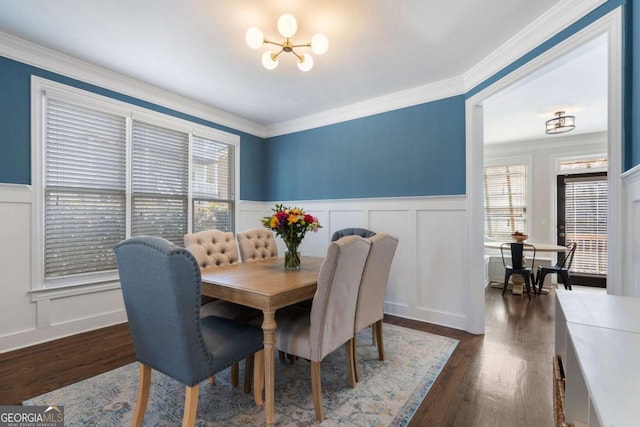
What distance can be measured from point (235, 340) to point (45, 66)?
3.02 metres

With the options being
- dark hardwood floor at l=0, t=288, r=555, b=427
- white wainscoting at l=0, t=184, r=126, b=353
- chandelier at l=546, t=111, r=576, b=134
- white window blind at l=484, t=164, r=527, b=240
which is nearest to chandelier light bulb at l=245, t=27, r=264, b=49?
white wainscoting at l=0, t=184, r=126, b=353

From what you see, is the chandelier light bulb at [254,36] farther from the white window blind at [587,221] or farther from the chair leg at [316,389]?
the white window blind at [587,221]

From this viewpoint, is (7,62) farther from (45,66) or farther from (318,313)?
(318,313)

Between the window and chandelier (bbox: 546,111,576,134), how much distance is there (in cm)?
493

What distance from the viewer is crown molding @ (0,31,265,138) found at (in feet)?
8.04

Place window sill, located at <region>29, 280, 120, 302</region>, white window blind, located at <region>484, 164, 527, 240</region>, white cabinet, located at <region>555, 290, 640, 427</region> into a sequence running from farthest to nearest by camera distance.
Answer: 1. white window blind, located at <region>484, 164, 527, 240</region>
2. window sill, located at <region>29, 280, 120, 302</region>
3. white cabinet, located at <region>555, 290, 640, 427</region>

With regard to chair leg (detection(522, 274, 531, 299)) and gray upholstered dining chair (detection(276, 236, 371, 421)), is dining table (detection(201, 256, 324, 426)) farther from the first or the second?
chair leg (detection(522, 274, 531, 299))

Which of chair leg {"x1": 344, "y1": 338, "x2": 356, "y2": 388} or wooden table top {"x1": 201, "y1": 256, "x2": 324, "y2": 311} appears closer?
wooden table top {"x1": 201, "y1": 256, "x2": 324, "y2": 311}

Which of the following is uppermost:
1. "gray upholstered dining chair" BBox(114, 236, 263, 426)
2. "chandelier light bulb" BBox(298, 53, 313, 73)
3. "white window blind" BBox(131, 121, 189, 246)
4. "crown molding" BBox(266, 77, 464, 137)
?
"crown molding" BBox(266, 77, 464, 137)

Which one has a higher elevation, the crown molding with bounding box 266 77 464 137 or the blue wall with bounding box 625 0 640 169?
the crown molding with bounding box 266 77 464 137

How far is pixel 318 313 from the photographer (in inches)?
64.7

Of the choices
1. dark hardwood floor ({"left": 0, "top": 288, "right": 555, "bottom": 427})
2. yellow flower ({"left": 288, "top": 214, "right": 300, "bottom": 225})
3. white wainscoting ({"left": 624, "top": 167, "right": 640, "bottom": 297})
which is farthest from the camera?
yellow flower ({"left": 288, "top": 214, "right": 300, "bottom": 225})

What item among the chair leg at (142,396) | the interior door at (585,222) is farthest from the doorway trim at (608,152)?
the interior door at (585,222)

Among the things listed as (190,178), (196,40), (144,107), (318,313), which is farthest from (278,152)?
(318,313)
